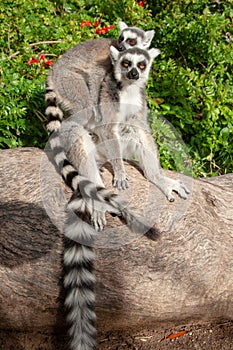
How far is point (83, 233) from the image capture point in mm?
3377

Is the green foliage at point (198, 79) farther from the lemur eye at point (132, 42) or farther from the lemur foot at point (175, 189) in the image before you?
the lemur foot at point (175, 189)

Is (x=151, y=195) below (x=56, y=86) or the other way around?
below

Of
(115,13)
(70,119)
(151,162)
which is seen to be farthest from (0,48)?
(151,162)

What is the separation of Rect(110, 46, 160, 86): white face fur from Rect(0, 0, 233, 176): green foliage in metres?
1.34

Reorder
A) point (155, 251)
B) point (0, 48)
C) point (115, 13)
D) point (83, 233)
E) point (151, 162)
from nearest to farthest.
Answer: point (83, 233), point (155, 251), point (151, 162), point (0, 48), point (115, 13)

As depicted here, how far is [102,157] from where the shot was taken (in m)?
3.99

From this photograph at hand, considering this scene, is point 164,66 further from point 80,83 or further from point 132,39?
Answer: point 80,83

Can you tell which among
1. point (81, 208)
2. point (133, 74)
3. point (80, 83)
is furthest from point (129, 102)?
point (81, 208)

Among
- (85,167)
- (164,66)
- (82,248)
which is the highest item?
(85,167)

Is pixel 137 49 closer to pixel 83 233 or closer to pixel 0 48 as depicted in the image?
pixel 83 233

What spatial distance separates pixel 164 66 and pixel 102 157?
9.49 ft

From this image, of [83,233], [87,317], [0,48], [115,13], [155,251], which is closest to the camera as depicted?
[87,317]

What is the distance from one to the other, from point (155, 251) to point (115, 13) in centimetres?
480

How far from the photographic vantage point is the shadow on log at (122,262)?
139 inches
